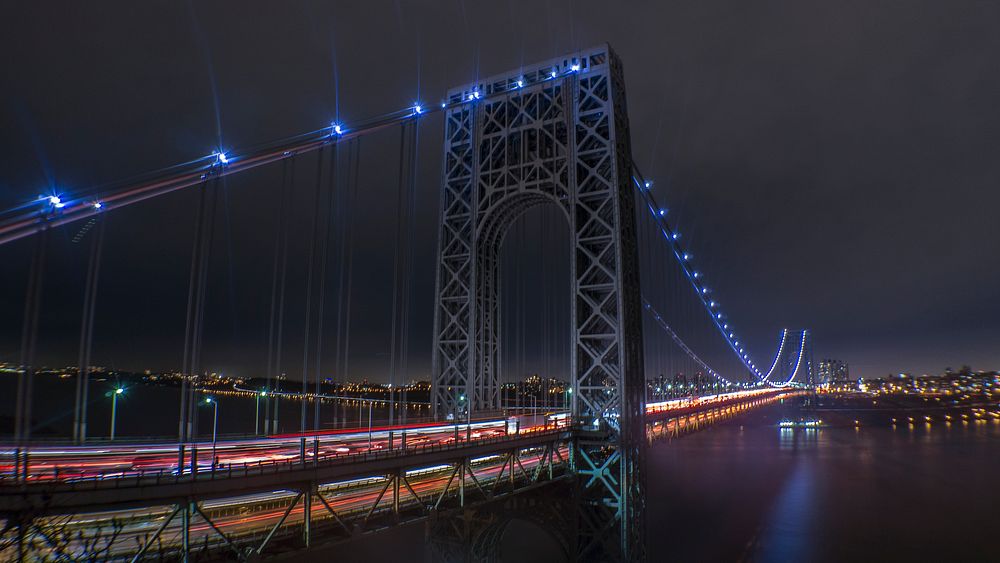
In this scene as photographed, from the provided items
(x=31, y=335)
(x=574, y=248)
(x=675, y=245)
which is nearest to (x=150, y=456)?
(x=31, y=335)

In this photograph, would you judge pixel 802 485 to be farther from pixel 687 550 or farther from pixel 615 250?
pixel 615 250

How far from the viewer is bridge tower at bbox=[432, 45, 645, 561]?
2725cm

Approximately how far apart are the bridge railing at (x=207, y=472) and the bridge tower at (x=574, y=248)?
803cm

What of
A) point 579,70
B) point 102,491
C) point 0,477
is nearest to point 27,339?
point 0,477

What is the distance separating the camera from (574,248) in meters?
28.8

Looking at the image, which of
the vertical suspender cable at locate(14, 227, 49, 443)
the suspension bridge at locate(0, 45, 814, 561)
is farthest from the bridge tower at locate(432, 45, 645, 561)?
the vertical suspender cable at locate(14, 227, 49, 443)

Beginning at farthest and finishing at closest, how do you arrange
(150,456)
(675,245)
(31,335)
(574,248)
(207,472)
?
(675,245)
(574,248)
(150,456)
(207,472)
(31,335)

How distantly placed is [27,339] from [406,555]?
34954 millimetres

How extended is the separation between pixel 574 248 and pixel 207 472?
65.7ft

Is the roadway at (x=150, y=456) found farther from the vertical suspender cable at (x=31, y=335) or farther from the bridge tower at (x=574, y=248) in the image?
the bridge tower at (x=574, y=248)

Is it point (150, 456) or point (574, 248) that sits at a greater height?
point (574, 248)

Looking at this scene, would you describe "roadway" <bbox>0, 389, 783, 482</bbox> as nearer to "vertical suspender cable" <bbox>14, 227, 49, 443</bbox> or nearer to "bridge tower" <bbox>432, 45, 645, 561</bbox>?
"vertical suspender cable" <bbox>14, 227, 49, 443</bbox>

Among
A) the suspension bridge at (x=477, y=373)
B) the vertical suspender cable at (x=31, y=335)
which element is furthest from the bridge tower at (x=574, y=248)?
the vertical suspender cable at (x=31, y=335)

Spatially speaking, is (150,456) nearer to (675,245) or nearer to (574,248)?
(574,248)
